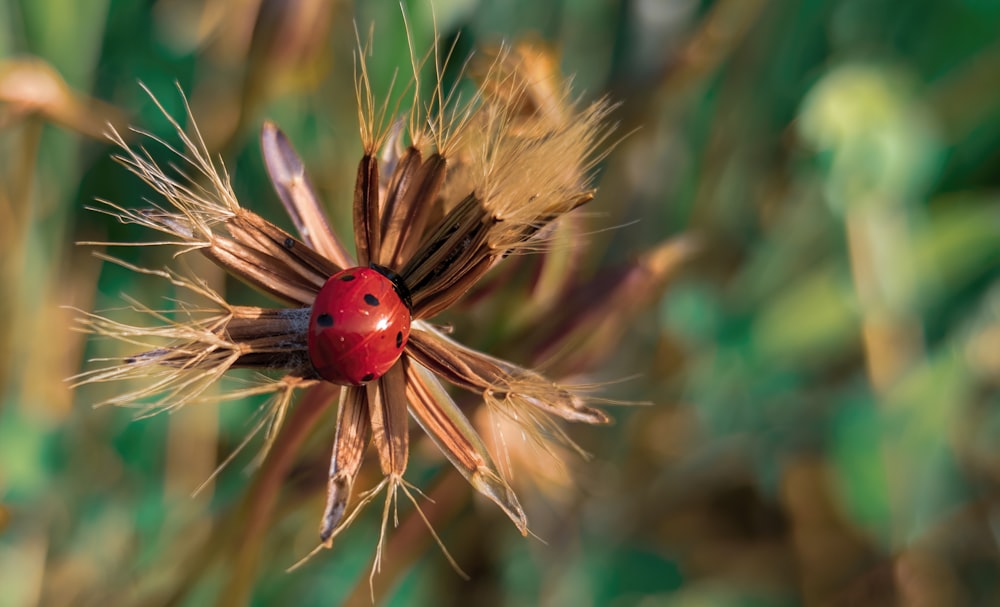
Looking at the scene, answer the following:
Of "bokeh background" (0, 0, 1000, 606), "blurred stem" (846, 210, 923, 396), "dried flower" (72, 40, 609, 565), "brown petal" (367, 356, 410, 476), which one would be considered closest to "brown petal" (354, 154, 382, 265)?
"dried flower" (72, 40, 609, 565)

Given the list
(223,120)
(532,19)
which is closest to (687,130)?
(532,19)

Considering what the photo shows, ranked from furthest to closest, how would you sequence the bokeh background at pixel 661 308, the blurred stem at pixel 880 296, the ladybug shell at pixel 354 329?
the blurred stem at pixel 880 296 < the bokeh background at pixel 661 308 < the ladybug shell at pixel 354 329

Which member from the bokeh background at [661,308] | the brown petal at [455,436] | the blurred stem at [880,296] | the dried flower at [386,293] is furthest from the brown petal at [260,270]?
the blurred stem at [880,296]

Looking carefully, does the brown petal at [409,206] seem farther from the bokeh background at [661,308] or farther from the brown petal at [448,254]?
the bokeh background at [661,308]

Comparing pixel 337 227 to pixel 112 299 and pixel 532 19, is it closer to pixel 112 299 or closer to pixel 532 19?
pixel 112 299

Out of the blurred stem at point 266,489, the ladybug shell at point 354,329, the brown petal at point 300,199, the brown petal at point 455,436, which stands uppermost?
the brown petal at point 300,199

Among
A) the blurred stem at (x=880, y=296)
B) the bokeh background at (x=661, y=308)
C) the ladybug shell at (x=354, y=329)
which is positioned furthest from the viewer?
the blurred stem at (x=880, y=296)

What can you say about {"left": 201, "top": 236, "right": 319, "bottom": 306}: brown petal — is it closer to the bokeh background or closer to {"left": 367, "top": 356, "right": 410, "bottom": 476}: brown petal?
{"left": 367, "top": 356, "right": 410, "bottom": 476}: brown petal
